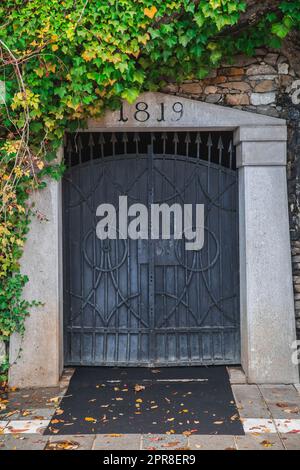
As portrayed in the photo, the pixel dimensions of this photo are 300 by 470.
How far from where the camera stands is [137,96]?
593 cm

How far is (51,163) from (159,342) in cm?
220

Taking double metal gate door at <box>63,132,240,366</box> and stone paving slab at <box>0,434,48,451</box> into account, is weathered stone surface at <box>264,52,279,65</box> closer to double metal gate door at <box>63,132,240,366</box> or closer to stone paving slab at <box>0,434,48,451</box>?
double metal gate door at <box>63,132,240,366</box>

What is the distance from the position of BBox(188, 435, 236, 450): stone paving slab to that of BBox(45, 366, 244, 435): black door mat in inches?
4.7

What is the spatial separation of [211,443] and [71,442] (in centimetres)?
103

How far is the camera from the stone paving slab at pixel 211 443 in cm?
447

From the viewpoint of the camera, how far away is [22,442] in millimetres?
4613

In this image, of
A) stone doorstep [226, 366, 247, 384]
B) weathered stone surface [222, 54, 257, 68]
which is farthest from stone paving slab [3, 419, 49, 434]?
weathered stone surface [222, 54, 257, 68]

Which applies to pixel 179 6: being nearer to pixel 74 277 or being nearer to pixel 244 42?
pixel 244 42

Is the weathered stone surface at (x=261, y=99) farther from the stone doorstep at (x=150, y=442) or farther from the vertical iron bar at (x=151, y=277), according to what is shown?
the stone doorstep at (x=150, y=442)

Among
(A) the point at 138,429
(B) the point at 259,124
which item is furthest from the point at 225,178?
(A) the point at 138,429

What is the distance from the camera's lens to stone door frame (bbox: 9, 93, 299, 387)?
606cm

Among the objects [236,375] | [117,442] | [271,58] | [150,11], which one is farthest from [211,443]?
[271,58]

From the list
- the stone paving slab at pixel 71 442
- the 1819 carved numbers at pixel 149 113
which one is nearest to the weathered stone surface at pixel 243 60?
the 1819 carved numbers at pixel 149 113

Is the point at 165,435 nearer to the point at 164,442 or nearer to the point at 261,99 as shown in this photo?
the point at 164,442
